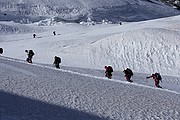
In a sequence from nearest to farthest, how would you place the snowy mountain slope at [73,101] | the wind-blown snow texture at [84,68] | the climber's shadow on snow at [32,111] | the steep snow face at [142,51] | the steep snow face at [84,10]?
the climber's shadow on snow at [32,111] → the snowy mountain slope at [73,101] → the wind-blown snow texture at [84,68] → the steep snow face at [142,51] → the steep snow face at [84,10]

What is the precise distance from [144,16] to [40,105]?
8107 cm

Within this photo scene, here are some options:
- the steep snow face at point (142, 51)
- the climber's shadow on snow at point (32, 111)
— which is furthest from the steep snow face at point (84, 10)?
the climber's shadow on snow at point (32, 111)

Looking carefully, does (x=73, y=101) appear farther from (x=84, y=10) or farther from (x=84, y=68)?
(x=84, y=10)

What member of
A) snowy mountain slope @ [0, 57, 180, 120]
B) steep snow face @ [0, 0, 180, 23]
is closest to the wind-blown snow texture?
snowy mountain slope @ [0, 57, 180, 120]

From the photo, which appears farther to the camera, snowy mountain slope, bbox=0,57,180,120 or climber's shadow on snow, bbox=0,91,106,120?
Answer: snowy mountain slope, bbox=0,57,180,120

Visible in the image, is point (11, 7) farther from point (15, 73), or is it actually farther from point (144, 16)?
point (15, 73)

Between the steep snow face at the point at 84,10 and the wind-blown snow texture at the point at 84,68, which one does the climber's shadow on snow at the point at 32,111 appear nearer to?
the wind-blown snow texture at the point at 84,68

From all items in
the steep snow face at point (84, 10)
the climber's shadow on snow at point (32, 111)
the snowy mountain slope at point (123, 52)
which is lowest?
the climber's shadow on snow at point (32, 111)

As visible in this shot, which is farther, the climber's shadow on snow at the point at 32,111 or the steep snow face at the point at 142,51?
the steep snow face at the point at 142,51

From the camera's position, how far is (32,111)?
9.62 m

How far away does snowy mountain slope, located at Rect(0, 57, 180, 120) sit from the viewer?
982 cm

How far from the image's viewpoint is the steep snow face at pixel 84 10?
8088 cm

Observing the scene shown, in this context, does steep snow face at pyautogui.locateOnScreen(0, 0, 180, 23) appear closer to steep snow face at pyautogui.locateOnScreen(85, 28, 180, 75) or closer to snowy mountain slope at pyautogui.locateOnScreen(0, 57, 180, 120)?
steep snow face at pyautogui.locateOnScreen(85, 28, 180, 75)

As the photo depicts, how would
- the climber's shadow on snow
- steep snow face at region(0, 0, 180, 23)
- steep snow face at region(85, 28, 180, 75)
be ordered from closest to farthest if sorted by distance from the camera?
the climber's shadow on snow < steep snow face at region(85, 28, 180, 75) < steep snow face at region(0, 0, 180, 23)
